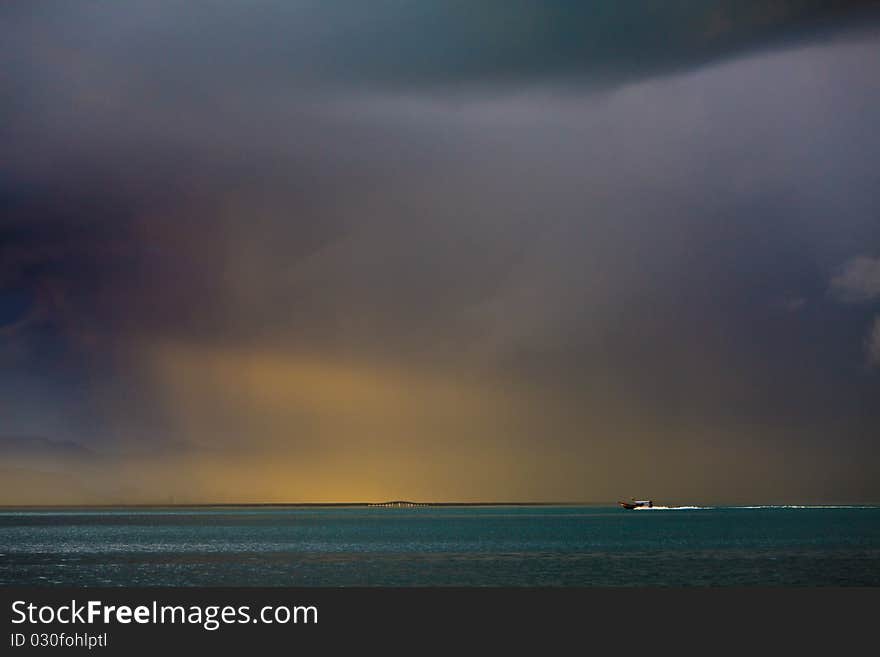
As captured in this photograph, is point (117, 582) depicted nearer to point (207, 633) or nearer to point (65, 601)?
point (65, 601)

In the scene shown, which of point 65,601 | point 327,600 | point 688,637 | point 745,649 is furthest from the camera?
point 327,600

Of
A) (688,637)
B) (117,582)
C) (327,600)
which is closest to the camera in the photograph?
(688,637)

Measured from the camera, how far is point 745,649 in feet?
151

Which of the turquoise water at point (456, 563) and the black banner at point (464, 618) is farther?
the turquoise water at point (456, 563)

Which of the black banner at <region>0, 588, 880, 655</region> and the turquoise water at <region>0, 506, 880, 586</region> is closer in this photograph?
the black banner at <region>0, 588, 880, 655</region>

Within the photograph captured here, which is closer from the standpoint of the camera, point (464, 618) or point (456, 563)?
point (464, 618)

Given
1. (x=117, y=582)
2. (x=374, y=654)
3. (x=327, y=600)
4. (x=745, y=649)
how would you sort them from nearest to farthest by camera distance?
(x=374, y=654) → (x=745, y=649) → (x=327, y=600) → (x=117, y=582)

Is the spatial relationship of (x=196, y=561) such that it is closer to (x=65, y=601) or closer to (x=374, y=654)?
(x=65, y=601)

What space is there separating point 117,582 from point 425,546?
208 feet

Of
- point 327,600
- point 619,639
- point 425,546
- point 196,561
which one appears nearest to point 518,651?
point 619,639

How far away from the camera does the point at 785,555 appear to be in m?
125

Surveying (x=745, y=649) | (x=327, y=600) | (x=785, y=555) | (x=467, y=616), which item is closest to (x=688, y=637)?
(x=745, y=649)

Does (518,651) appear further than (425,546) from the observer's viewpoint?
No

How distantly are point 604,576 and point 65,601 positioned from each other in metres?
52.6
